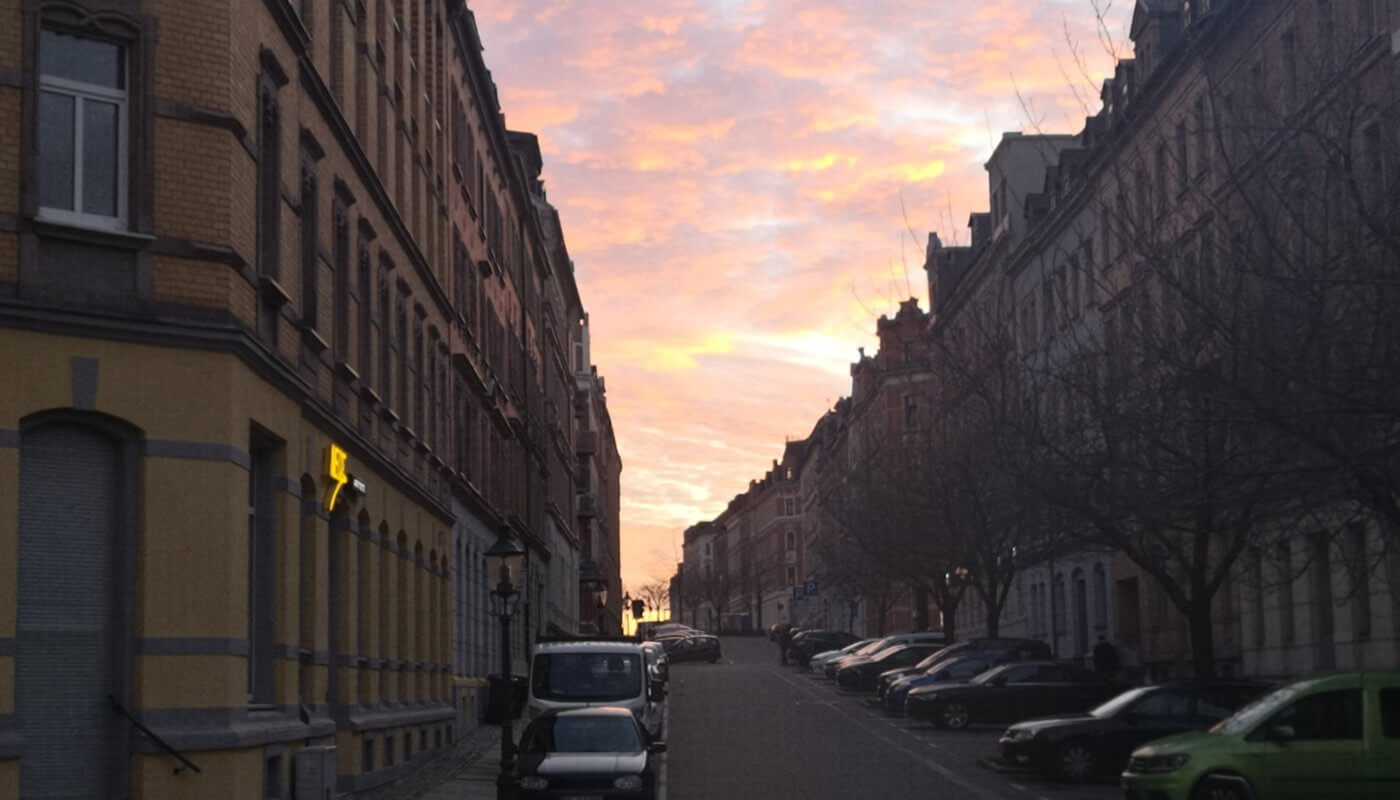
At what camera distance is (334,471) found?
24281mm

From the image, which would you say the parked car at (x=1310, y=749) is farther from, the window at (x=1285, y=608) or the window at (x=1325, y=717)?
the window at (x=1285, y=608)

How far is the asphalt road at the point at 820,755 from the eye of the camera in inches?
1068

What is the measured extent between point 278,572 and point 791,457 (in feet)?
528

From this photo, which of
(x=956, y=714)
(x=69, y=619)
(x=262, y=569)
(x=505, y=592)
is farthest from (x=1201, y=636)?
(x=69, y=619)

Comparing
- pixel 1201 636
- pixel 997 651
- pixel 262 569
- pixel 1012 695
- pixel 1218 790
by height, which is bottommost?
pixel 1218 790

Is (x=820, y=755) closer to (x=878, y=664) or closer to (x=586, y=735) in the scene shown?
(x=586, y=735)

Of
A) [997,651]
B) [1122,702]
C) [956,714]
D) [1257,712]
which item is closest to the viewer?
[1257,712]

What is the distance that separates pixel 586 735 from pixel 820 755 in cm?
1113

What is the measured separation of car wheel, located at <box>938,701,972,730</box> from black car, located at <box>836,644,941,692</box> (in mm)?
13910

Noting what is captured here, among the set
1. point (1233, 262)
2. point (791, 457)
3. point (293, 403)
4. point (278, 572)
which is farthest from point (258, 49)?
point (791, 457)

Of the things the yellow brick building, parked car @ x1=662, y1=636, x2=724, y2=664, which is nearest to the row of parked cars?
the yellow brick building

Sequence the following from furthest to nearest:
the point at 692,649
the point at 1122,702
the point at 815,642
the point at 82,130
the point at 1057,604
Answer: the point at 692,649, the point at 815,642, the point at 1057,604, the point at 1122,702, the point at 82,130

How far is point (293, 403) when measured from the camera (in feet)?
71.5

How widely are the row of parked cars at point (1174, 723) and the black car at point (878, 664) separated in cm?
680
